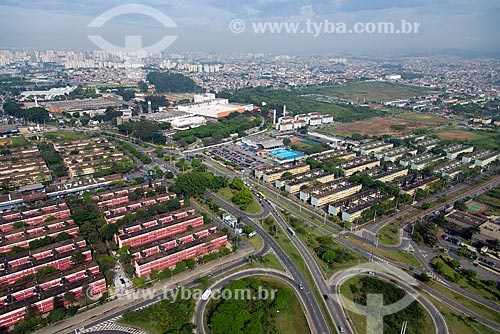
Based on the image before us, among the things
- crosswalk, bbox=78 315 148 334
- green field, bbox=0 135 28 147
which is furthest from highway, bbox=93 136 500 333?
green field, bbox=0 135 28 147

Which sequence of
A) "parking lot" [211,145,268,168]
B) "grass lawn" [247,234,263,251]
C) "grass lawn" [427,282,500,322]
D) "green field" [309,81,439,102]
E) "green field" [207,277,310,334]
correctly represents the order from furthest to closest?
"green field" [309,81,439,102] < "parking lot" [211,145,268,168] < "grass lawn" [247,234,263,251] < "grass lawn" [427,282,500,322] < "green field" [207,277,310,334]

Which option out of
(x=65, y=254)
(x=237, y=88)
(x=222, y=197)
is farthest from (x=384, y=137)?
(x=237, y=88)

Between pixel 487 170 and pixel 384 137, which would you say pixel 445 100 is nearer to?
pixel 384 137

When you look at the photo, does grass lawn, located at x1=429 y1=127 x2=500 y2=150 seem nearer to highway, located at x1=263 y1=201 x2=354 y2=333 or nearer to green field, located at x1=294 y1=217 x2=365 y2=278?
green field, located at x1=294 y1=217 x2=365 y2=278

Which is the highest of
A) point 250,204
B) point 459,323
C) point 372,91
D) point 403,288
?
point 372,91

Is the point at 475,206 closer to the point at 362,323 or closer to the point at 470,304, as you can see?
the point at 470,304

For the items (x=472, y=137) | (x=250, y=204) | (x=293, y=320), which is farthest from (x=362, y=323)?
(x=472, y=137)
